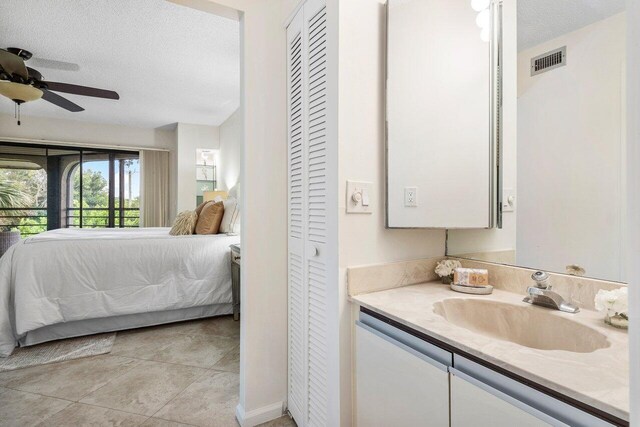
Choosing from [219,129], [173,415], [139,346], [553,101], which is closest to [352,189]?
[553,101]

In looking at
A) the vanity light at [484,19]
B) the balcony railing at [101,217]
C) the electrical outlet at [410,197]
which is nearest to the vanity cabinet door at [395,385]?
the electrical outlet at [410,197]

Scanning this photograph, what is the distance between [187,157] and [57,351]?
12.1ft

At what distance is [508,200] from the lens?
51.8 inches

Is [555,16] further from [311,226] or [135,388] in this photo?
[135,388]

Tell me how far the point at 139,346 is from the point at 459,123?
2.83 meters

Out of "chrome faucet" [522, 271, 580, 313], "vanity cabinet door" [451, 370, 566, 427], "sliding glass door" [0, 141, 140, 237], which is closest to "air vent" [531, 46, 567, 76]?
"chrome faucet" [522, 271, 580, 313]

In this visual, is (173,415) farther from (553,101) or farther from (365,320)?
(553,101)

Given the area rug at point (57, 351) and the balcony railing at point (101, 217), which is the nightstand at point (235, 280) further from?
the balcony railing at point (101, 217)

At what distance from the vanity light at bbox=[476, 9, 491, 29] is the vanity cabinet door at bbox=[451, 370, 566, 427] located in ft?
4.41

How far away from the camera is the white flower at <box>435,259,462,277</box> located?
1375mm

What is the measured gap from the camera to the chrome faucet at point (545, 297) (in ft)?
3.27

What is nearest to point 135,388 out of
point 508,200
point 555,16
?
point 508,200

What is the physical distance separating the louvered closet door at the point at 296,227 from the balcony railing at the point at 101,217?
532 centimetres

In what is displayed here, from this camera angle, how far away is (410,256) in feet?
4.65
